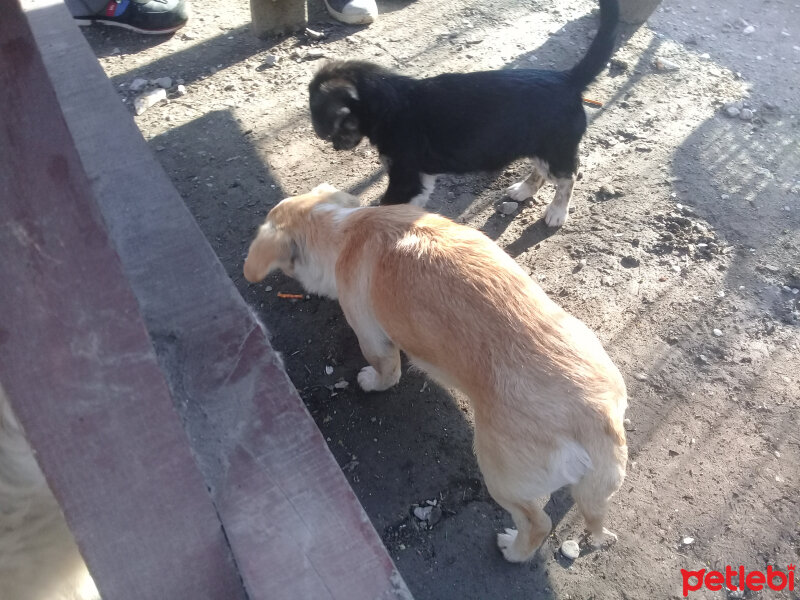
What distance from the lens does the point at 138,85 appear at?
4.51m

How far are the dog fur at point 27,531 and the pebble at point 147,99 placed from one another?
3.57 metres

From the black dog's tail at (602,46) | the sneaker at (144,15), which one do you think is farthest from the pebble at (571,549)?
the sneaker at (144,15)

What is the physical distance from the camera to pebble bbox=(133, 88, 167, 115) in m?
4.33

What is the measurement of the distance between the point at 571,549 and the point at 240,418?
1464 millimetres

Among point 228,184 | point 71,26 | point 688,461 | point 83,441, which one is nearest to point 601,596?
point 688,461

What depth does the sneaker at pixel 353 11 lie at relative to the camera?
510cm

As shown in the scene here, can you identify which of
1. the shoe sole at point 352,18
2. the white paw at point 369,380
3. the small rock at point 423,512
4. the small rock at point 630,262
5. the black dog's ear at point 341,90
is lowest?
the small rock at point 423,512

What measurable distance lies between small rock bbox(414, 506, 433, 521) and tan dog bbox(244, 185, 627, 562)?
→ 0.31 metres

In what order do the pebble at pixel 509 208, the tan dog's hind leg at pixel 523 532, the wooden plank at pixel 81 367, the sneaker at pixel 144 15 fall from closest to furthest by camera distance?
the wooden plank at pixel 81 367 < the tan dog's hind leg at pixel 523 532 < the pebble at pixel 509 208 < the sneaker at pixel 144 15

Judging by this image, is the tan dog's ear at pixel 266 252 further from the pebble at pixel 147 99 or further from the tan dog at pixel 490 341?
the pebble at pixel 147 99

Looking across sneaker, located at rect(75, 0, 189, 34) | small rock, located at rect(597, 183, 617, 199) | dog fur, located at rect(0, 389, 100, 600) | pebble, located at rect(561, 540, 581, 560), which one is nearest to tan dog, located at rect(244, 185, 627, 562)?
pebble, located at rect(561, 540, 581, 560)

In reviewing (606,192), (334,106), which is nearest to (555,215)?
(606,192)

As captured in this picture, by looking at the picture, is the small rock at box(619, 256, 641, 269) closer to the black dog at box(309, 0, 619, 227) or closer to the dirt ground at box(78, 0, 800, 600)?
Result: the dirt ground at box(78, 0, 800, 600)

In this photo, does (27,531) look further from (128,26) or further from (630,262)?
(128,26)
